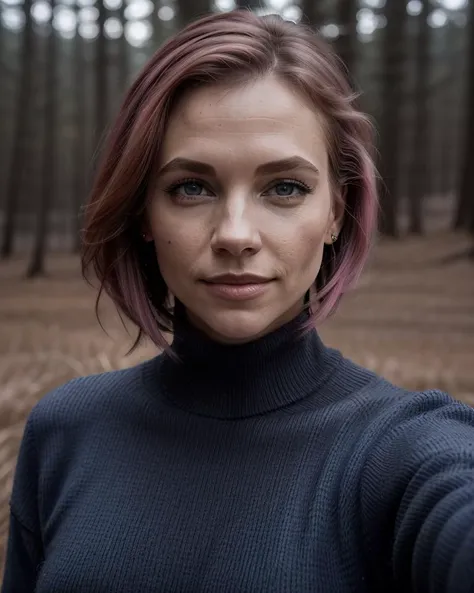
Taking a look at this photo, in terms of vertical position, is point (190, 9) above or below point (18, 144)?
above

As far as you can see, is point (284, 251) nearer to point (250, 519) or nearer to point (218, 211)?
point (218, 211)

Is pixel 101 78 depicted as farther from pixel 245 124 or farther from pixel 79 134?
pixel 245 124

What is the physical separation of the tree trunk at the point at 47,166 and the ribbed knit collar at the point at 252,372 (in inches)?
86.9

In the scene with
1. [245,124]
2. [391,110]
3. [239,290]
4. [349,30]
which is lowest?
[239,290]

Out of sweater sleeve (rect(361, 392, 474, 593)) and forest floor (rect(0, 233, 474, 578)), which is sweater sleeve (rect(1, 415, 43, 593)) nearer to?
sweater sleeve (rect(361, 392, 474, 593))

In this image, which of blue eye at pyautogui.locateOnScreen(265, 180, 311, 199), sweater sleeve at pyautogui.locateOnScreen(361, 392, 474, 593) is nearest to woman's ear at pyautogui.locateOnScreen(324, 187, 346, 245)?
blue eye at pyautogui.locateOnScreen(265, 180, 311, 199)

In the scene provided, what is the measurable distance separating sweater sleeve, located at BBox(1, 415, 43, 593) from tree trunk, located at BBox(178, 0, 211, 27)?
210 cm

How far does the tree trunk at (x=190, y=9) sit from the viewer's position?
117 inches

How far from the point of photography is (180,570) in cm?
100

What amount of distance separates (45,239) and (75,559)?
7.91ft

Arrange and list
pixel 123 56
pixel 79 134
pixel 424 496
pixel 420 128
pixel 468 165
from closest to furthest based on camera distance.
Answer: pixel 424 496, pixel 468 165, pixel 420 128, pixel 123 56, pixel 79 134


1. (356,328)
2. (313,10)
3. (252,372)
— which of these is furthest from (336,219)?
(313,10)

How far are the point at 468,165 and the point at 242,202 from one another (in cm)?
199

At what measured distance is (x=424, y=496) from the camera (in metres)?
0.80
